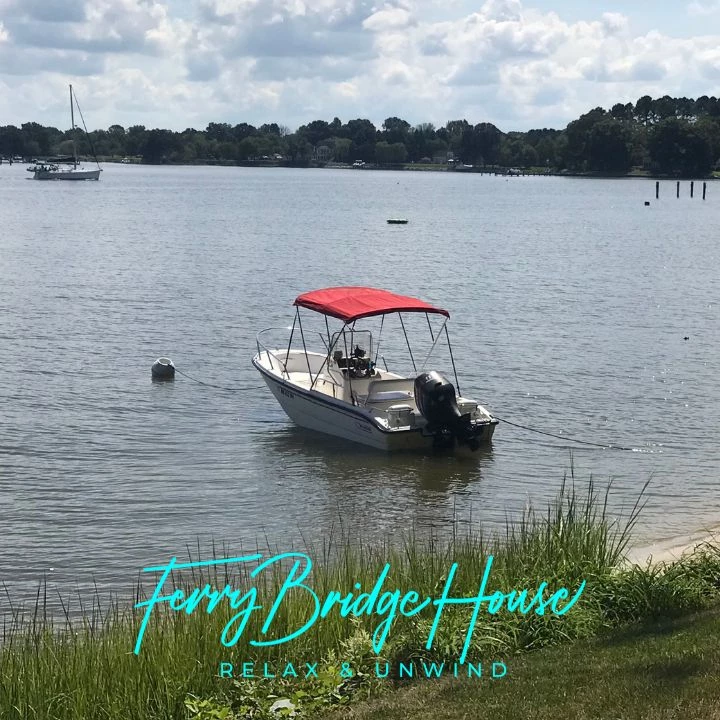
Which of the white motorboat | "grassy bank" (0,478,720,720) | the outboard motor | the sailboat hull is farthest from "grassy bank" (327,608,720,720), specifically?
the sailboat hull

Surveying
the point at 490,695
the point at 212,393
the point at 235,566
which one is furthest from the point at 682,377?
the point at 490,695

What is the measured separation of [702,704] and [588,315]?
3929cm

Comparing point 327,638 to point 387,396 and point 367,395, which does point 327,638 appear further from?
point 367,395

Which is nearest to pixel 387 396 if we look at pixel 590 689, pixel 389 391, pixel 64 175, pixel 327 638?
pixel 389 391

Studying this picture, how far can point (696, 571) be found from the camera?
12570 millimetres

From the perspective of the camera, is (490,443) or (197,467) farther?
(490,443)

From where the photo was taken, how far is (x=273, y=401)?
30203 millimetres

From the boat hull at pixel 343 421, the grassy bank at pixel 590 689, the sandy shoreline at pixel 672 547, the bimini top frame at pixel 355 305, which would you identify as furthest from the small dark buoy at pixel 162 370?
Answer: the grassy bank at pixel 590 689

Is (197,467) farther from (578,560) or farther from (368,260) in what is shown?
(368,260)

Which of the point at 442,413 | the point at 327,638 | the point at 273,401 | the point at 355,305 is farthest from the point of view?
the point at 273,401

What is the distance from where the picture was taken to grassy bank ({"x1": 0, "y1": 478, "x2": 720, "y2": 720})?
9758 millimetres

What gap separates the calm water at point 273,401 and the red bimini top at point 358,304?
9.60 ft

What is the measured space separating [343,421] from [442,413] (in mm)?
2475

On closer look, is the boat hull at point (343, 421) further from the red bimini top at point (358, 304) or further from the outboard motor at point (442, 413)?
the red bimini top at point (358, 304)
